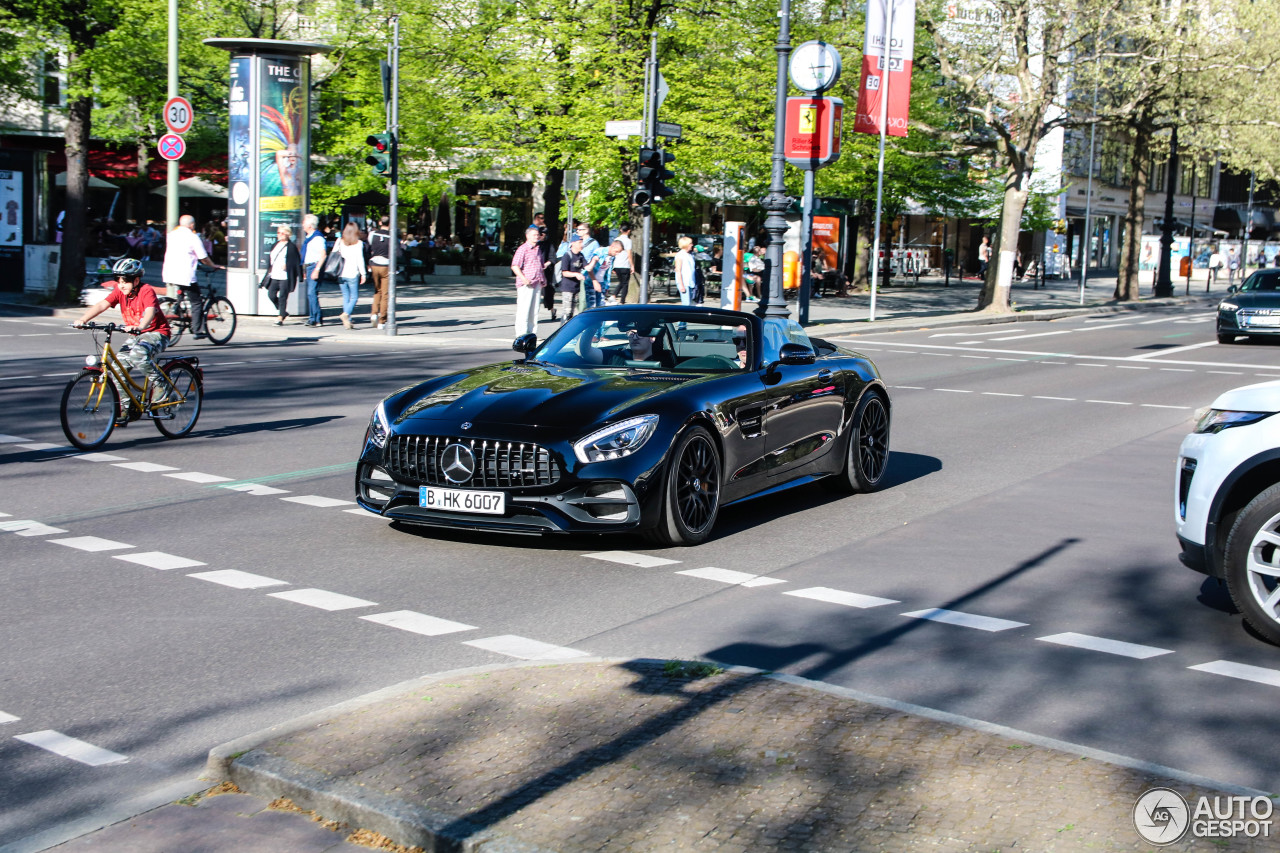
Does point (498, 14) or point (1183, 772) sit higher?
point (498, 14)

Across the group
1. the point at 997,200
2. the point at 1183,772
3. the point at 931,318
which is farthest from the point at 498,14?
the point at 1183,772

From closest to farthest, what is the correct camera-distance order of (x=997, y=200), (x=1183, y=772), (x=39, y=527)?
(x=1183, y=772), (x=39, y=527), (x=997, y=200)

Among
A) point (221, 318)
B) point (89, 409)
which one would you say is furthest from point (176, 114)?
point (89, 409)

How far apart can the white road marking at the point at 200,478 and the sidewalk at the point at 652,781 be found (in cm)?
569

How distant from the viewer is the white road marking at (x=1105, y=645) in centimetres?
597

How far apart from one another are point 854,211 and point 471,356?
3155cm

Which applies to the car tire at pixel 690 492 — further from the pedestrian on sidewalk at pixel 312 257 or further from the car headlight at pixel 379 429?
the pedestrian on sidewalk at pixel 312 257

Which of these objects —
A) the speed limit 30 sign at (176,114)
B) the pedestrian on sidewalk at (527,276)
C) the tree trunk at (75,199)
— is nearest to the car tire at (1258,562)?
the pedestrian on sidewalk at (527,276)

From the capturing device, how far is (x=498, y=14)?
34.2 meters

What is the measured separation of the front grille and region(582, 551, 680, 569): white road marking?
1.95ft

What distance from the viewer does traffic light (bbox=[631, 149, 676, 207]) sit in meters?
22.6

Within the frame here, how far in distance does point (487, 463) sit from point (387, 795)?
12.2ft

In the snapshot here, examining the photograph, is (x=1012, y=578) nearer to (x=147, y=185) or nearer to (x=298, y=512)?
(x=298, y=512)

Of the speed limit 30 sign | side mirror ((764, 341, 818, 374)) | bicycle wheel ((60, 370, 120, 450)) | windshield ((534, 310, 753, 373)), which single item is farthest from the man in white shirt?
side mirror ((764, 341, 818, 374))
